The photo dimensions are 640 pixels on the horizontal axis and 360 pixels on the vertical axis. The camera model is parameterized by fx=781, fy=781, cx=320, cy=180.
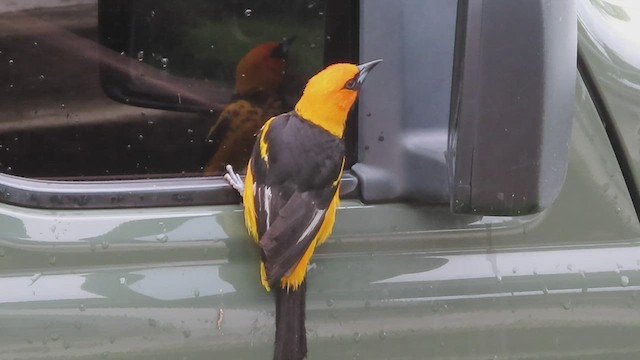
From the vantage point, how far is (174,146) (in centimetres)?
156

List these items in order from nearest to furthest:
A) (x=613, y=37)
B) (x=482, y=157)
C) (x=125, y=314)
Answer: (x=482, y=157), (x=125, y=314), (x=613, y=37)

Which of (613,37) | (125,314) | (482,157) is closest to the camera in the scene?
(482,157)

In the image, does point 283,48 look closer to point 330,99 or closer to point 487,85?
point 330,99

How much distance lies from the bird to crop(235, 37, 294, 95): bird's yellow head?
8 cm

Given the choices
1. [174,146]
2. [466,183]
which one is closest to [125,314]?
[174,146]

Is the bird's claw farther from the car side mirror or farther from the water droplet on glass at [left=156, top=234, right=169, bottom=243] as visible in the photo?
the car side mirror

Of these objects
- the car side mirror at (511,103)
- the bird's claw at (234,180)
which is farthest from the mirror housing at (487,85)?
the bird's claw at (234,180)

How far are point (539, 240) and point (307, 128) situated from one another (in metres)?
0.53

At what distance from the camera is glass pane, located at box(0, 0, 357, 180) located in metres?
1.50

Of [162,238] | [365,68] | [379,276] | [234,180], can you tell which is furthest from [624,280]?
[162,238]

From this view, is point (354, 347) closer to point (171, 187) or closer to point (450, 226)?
point (450, 226)

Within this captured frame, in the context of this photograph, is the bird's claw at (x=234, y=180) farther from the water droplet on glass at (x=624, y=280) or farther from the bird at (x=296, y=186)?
the water droplet on glass at (x=624, y=280)

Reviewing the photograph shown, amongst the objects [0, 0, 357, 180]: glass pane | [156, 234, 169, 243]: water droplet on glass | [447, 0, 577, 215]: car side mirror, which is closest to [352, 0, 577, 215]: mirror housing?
[447, 0, 577, 215]: car side mirror

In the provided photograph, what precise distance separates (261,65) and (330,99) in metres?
0.15
